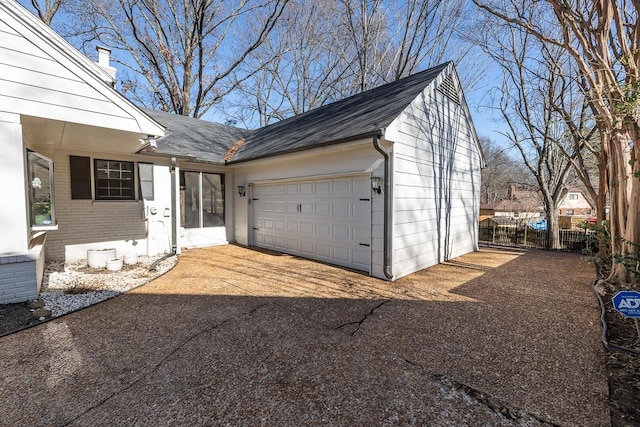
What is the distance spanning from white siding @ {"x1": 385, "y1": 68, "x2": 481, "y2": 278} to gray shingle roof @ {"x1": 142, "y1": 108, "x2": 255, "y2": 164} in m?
5.80

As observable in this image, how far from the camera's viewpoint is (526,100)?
13.0 meters

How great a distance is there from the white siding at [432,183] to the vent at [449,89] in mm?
122

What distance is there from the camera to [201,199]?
9062mm

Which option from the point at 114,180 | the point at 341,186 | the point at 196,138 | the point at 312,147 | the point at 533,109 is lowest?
the point at 341,186

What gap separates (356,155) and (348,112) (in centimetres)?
225

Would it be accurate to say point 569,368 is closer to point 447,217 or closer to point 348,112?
point 447,217

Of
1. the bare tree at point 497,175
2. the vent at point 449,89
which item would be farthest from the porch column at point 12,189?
the bare tree at point 497,175

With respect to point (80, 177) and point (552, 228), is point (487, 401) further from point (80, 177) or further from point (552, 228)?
point (552, 228)

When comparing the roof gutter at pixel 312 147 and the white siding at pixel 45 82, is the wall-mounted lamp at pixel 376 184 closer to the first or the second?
the roof gutter at pixel 312 147

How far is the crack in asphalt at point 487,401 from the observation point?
2084 mm

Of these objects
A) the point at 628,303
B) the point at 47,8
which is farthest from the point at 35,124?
the point at 47,8

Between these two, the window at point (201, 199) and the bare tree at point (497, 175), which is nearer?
the window at point (201, 199)

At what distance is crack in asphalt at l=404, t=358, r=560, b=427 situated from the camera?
2.08 meters

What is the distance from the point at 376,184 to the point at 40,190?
5945 millimetres
